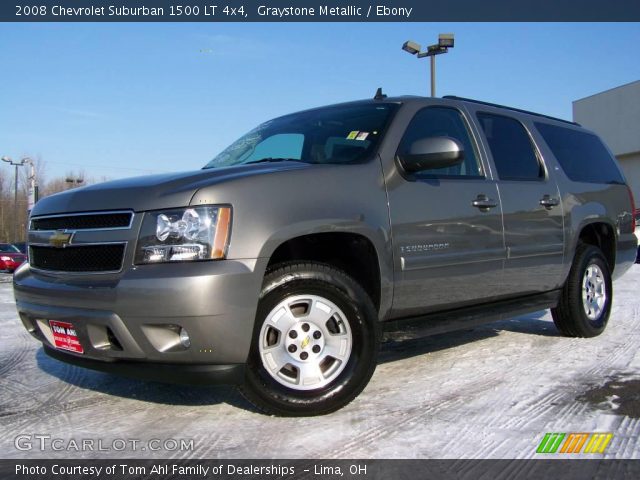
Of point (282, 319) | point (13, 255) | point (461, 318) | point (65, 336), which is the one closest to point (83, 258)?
point (65, 336)

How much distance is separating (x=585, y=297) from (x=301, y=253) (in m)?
2.89

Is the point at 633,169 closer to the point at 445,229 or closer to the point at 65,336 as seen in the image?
the point at 445,229

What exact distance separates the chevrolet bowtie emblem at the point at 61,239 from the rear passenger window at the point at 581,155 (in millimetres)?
3769

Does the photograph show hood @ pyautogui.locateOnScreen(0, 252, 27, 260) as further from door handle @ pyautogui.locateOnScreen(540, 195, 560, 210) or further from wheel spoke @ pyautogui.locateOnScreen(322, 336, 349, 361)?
wheel spoke @ pyautogui.locateOnScreen(322, 336, 349, 361)

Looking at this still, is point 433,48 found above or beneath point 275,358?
above

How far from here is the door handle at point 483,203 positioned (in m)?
3.96

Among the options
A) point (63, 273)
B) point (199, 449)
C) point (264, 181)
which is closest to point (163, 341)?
point (199, 449)

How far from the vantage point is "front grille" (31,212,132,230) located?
2.94 m

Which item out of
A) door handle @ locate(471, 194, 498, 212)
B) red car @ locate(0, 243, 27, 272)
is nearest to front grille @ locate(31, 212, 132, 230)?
door handle @ locate(471, 194, 498, 212)

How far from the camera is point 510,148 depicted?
4.58 metres

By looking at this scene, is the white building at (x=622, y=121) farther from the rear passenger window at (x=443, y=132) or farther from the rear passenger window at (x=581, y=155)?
the rear passenger window at (x=443, y=132)

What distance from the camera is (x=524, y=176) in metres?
4.55

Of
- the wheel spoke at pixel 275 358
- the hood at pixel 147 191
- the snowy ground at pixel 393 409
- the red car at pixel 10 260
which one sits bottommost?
the red car at pixel 10 260

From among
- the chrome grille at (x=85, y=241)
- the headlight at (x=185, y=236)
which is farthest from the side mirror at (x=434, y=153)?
the chrome grille at (x=85, y=241)
